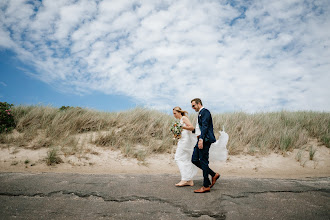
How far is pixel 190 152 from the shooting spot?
5297 mm

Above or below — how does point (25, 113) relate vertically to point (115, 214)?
above

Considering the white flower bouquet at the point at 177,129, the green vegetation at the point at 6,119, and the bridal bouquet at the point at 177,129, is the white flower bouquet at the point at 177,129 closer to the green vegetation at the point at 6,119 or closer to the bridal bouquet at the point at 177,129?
the bridal bouquet at the point at 177,129

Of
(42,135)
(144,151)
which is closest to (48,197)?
(144,151)

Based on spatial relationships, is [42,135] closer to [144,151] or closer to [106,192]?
[144,151]

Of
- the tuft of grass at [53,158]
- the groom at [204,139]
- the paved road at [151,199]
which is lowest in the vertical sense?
the paved road at [151,199]

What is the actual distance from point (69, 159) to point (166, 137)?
4.55 m

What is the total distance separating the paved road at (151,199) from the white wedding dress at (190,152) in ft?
1.38

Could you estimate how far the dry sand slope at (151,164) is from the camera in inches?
321

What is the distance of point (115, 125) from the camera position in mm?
11234

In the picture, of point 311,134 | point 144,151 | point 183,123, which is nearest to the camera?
point 183,123

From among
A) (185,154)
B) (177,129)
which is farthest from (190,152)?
(177,129)

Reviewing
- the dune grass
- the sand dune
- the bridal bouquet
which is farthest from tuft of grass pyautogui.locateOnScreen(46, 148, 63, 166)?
the bridal bouquet

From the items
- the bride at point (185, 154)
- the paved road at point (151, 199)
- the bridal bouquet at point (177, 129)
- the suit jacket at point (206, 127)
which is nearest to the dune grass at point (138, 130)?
the paved road at point (151, 199)

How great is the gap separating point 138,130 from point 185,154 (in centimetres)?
590
